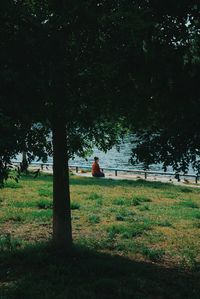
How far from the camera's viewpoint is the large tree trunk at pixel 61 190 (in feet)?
31.7

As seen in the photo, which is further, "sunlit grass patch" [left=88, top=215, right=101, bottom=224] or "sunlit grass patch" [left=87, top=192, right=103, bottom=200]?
"sunlit grass patch" [left=87, top=192, right=103, bottom=200]

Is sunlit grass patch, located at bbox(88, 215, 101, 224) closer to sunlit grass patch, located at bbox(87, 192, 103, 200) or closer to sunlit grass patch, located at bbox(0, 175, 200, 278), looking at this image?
sunlit grass patch, located at bbox(0, 175, 200, 278)

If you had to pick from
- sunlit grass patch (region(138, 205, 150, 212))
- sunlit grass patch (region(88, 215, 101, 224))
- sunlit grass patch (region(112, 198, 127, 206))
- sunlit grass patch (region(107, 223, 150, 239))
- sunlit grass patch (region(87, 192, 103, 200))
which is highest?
sunlit grass patch (region(87, 192, 103, 200))

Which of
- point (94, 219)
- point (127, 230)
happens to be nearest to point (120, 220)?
point (94, 219)

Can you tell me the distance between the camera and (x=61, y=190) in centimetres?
977

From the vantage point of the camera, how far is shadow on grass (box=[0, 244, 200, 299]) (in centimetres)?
734

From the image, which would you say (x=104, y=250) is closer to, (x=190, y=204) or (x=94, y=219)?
(x=94, y=219)

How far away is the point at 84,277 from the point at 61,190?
2.17m

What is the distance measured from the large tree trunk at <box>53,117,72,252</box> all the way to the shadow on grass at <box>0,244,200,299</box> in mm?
319

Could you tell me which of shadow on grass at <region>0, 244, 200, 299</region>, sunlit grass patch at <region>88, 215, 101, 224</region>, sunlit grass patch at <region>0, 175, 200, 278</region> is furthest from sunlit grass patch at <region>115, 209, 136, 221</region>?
shadow on grass at <region>0, 244, 200, 299</region>

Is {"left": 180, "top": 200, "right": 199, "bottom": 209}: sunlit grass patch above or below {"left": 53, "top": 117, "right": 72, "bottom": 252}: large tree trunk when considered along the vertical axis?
below

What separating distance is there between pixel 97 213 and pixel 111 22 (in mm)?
9091

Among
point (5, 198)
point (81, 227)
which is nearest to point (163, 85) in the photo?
point (81, 227)

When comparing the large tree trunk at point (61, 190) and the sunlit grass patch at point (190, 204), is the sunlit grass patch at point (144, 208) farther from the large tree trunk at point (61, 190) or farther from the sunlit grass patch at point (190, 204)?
the large tree trunk at point (61, 190)
